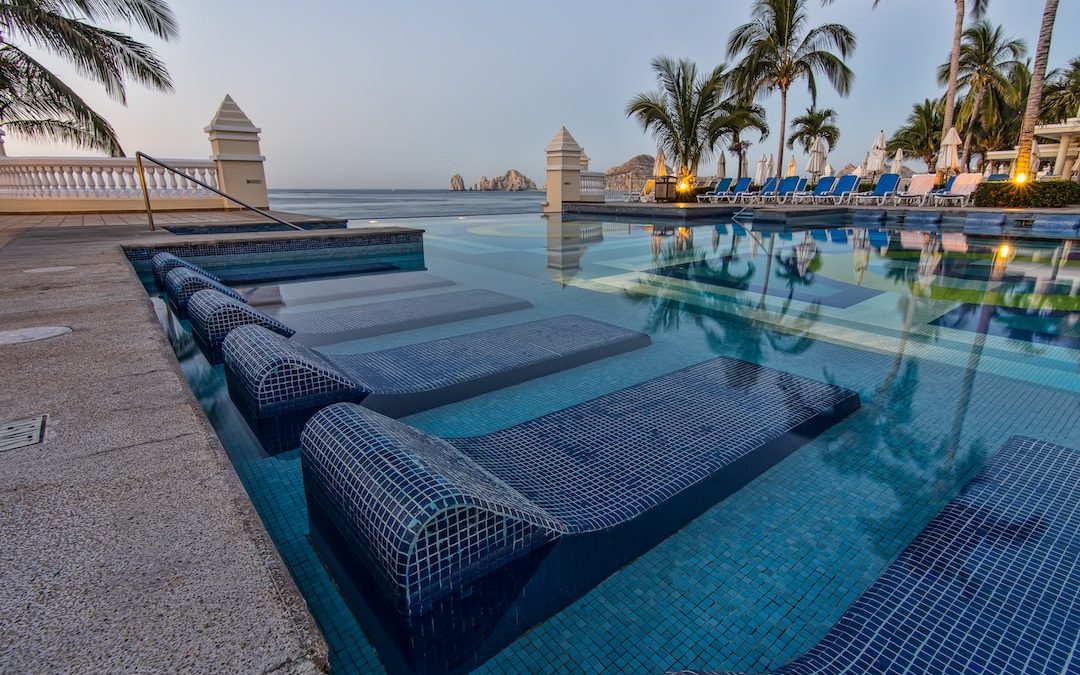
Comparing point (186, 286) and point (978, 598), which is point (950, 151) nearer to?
point (978, 598)

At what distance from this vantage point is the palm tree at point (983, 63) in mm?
24219

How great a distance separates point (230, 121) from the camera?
1316 centimetres

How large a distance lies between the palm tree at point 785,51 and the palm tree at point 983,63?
1035 cm

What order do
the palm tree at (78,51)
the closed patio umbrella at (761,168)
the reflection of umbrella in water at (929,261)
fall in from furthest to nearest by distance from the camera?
the closed patio umbrella at (761,168) < the palm tree at (78,51) < the reflection of umbrella in water at (929,261)

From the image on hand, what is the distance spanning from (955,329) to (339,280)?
7.65 metres

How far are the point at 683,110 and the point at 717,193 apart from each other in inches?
207

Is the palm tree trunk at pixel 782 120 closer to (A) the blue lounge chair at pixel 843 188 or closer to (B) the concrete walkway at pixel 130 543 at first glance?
(A) the blue lounge chair at pixel 843 188

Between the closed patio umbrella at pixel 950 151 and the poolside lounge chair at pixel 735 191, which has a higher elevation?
the closed patio umbrella at pixel 950 151

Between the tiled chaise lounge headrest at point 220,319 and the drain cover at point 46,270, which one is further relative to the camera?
the drain cover at point 46,270

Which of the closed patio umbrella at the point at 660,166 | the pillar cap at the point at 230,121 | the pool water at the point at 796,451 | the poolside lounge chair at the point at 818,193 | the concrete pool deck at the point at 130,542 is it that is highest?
the pillar cap at the point at 230,121

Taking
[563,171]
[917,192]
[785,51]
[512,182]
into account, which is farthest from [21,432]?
[512,182]

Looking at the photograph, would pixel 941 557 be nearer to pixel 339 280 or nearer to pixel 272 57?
pixel 339 280

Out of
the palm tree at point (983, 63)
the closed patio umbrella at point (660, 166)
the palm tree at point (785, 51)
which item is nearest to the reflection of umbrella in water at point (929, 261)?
the palm tree at point (785, 51)

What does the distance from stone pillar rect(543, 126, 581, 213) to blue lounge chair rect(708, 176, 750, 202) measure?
21.3ft
